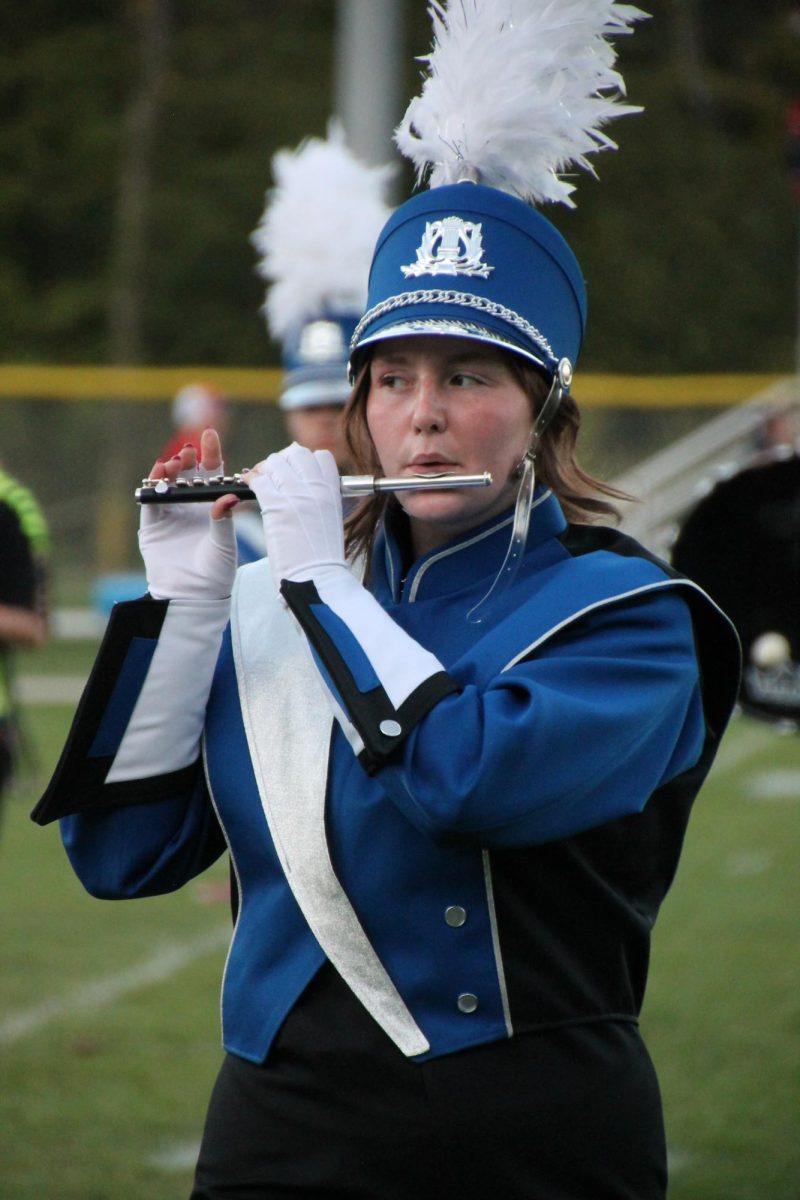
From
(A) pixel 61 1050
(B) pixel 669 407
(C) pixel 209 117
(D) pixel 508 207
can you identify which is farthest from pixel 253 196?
(D) pixel 508 207

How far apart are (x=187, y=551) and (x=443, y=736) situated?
485mm

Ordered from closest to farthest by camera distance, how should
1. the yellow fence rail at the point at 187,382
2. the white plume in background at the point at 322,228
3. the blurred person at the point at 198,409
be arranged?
the white plume in background at the point at 322,228
the blurred person at the point at 198,409
the yellow fence rail at the point at 187,382

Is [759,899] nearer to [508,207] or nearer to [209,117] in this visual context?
[508,207]

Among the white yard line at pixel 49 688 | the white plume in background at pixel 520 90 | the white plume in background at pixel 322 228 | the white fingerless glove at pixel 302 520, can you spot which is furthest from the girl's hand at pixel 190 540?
the white yard line at pixel 49 688

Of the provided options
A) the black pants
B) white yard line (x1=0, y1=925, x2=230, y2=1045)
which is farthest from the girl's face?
white yard line (x1=0, y1=925, x2=230, y2=1045)

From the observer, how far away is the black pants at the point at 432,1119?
193cm

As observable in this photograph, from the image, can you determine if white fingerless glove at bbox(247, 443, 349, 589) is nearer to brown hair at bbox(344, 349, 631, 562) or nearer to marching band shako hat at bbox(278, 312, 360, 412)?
brown hair at bbox(344, 349, 631, 562)

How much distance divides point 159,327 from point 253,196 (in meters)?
1.85

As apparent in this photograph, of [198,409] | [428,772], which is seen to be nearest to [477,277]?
[428,772]

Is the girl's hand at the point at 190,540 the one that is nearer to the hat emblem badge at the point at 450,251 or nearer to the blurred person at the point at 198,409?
the hat emblem badge at the point at 450,251

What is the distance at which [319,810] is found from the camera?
→ 1.97m

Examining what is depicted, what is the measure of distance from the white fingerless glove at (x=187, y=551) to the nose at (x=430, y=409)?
0.26 m

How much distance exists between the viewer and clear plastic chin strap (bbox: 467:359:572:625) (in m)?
2.03

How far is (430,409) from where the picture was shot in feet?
6.61
